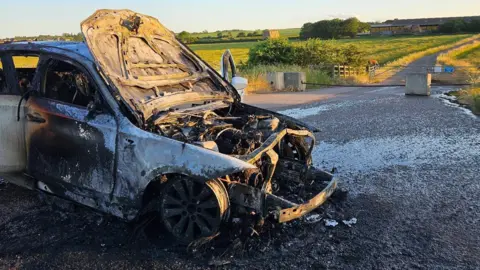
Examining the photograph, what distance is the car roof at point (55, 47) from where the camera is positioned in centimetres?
455

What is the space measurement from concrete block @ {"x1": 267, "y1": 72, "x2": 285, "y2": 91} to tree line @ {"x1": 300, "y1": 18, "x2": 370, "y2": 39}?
2607 inches

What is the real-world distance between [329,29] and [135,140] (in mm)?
91808

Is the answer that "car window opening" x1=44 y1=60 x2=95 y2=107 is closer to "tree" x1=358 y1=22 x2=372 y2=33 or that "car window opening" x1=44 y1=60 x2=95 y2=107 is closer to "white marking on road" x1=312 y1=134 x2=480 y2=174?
"white marking on road" x1=312 y1=134 x2=480 y2=174

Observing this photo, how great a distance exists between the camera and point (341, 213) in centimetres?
504

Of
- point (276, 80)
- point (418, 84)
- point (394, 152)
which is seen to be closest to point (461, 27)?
point (276, 80)

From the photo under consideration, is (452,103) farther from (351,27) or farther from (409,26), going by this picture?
(409,26)

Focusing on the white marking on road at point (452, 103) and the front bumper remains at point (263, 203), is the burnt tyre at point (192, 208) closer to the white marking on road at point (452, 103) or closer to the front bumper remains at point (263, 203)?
the front bumper remains at point (263, 203)

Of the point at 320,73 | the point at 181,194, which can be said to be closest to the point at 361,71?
the point at 320,73

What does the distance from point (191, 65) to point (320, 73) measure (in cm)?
1966

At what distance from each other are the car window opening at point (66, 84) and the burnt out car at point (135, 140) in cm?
1

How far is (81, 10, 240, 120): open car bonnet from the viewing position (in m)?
4.49

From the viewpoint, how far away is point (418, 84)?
16.5m

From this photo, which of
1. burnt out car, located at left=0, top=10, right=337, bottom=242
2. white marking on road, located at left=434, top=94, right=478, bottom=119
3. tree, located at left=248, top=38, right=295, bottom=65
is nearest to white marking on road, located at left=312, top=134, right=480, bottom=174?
burnt out car, located at left=0, top=10, right=337, bottom=242

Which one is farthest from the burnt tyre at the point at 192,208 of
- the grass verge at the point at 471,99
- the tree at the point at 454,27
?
the tree at the point at 454,27
